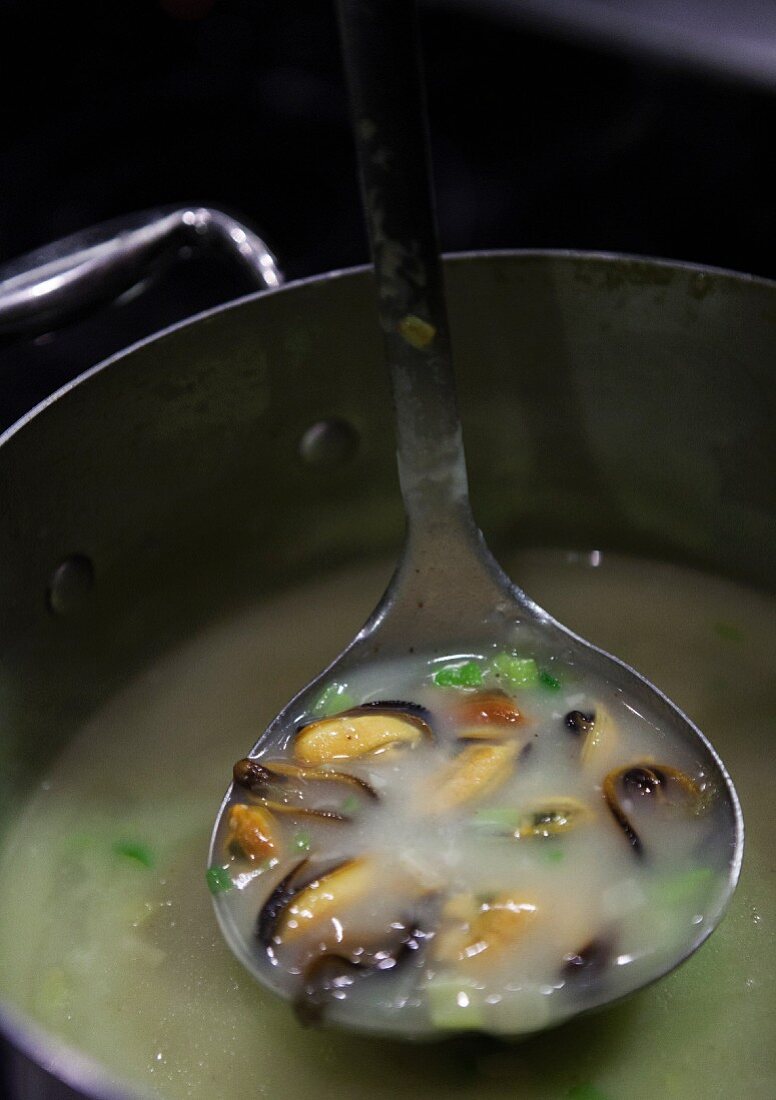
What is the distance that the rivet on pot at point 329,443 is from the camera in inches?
50.6

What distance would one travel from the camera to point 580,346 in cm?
124

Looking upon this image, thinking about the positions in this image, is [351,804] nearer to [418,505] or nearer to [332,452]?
[418,505]

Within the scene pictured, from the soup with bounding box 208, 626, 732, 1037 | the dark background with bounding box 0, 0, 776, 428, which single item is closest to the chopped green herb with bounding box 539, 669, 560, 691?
the soup with bounding box 208, 626, 732, 1037

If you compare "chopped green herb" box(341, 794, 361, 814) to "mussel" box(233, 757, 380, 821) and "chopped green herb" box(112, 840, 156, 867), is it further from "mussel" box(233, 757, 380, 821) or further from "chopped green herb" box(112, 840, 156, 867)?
"chopped green herb" box(112, 840, 156, 867)

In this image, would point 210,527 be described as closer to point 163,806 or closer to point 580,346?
point 163,806

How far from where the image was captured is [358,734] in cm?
101

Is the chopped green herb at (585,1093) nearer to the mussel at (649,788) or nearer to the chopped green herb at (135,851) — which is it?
the mussel at (649,788)

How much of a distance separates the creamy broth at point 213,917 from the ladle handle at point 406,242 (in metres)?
0.26

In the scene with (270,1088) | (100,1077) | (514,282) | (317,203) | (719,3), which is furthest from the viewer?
(317,203)

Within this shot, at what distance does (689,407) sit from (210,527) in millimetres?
497

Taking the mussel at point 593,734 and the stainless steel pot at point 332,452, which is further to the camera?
the stainless steel pot at point 332,452

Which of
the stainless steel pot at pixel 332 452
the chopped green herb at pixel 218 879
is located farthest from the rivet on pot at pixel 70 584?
the chopped green herb at pixel 218 879

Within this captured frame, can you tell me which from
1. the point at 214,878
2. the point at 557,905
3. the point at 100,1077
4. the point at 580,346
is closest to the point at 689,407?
the point at 580,346

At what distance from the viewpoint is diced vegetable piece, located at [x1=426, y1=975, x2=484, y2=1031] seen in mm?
832
